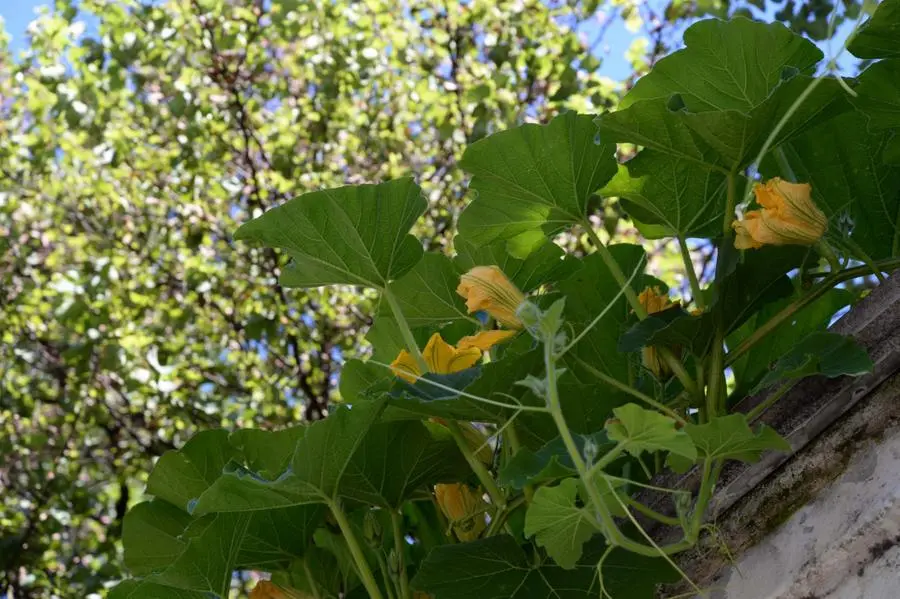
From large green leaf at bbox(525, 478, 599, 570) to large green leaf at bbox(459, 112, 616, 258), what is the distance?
0.28 m

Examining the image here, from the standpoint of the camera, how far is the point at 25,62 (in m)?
4.96

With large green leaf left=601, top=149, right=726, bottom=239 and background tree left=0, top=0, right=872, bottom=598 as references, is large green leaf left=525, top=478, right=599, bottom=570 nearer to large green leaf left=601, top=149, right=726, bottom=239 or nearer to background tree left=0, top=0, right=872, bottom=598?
large green leaf left=601, top=149, right=726, bottom=239

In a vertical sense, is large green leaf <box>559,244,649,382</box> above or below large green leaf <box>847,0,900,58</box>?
below

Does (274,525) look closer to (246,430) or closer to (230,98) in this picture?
(246,430)

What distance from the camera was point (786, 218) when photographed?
756 mm

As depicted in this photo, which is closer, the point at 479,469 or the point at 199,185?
the point at 479,469

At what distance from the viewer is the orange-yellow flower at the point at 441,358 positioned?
2.72 ft

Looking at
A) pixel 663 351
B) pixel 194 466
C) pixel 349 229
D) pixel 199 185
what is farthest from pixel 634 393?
pixel 199 185

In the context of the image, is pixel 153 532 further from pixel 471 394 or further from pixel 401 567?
pixel 471 394

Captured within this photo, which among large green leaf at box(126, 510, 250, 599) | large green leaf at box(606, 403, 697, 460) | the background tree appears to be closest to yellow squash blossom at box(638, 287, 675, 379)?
large green leaf at box(606, 403, 697, 460)

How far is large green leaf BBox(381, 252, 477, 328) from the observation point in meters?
0.92

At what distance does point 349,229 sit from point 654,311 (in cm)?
26

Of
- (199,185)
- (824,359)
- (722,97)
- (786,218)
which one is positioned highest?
(199,185)

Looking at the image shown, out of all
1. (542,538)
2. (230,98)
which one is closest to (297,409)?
(230,98)
